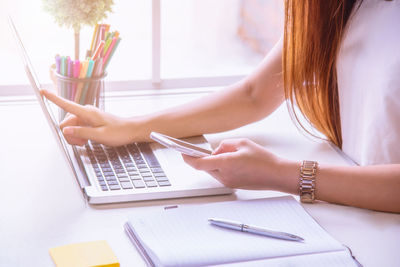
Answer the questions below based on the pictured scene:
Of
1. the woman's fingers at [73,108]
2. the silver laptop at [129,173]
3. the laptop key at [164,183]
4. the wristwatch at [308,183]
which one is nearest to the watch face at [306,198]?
the wristwatch at [308,183]

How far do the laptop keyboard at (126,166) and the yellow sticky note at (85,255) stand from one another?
17cm

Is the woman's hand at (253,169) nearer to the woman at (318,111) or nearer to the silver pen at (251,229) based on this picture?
the woman at (318,111)

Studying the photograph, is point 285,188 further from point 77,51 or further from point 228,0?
point 228,0

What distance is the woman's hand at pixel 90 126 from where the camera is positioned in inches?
44.9

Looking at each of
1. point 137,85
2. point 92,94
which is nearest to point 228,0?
point 137,85

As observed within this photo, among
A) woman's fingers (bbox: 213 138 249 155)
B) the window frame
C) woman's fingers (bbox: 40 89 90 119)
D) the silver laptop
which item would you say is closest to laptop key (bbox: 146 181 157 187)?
the silver laptop

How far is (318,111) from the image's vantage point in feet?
4.06

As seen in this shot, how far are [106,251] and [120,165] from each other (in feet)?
0.92

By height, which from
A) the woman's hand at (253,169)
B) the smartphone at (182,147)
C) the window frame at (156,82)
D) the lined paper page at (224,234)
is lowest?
the lined paper page at (224,234)

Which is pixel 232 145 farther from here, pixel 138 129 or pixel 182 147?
pixel 138 129

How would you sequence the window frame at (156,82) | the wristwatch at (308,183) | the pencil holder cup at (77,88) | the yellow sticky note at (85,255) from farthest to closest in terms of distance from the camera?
the window frame at (156,82) → the pencil holder cup at (77,88) → the wristwatch at (308,183) → the yellow sticky note at (85,255)

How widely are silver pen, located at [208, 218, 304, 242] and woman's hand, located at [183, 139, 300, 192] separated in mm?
123

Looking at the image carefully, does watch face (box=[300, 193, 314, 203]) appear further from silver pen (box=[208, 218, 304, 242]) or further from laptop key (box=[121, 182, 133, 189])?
laptop key (box=[121, 182, 133, 189])

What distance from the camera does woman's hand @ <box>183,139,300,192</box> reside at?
988mm
